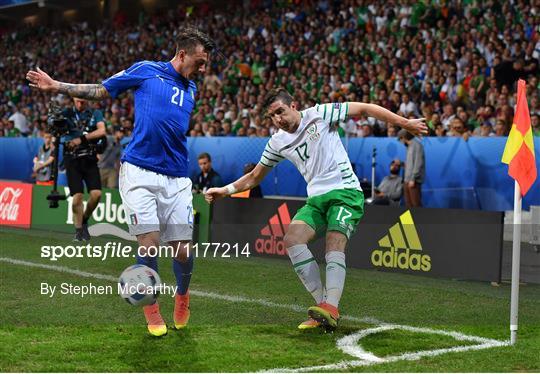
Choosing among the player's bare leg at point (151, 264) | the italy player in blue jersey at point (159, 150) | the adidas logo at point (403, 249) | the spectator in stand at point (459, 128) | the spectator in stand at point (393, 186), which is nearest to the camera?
the player's bare leg at point (151, 264)

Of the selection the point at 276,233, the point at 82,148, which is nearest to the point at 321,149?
the point at 276,233

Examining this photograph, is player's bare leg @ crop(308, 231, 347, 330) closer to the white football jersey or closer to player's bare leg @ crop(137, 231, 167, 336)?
the white football jersey

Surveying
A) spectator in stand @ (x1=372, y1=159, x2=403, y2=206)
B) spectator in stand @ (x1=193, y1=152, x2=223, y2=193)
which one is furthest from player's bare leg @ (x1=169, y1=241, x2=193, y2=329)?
spectator in stand @ (x1=193, y1=152, x2=223, y2=193)

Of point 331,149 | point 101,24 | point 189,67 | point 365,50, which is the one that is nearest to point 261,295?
point 331,149

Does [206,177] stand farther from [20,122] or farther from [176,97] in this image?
[20,122]

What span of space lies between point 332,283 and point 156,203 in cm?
150

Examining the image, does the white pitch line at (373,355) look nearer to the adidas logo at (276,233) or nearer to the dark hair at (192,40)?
the dark hair at (192,40)

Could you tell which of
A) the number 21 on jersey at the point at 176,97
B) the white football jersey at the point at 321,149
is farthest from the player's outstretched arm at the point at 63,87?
the white football jersey at the point at 321,149

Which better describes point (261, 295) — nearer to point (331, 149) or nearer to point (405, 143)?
point (331, 149)

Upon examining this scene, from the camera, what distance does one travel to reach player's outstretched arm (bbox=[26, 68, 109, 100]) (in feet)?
19.4

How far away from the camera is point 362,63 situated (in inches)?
746

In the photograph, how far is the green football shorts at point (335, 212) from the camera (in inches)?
255

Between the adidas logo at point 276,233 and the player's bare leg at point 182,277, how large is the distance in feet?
15.8

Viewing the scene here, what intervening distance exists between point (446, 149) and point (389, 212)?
11.4ft
